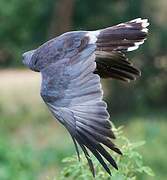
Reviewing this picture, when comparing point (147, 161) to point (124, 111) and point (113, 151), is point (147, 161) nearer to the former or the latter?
point (124, 111)

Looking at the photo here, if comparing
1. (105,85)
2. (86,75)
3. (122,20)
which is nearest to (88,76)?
(86,75)

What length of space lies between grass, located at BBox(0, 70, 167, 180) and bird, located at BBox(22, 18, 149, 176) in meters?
2.30

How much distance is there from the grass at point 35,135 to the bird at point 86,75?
7.55 ft

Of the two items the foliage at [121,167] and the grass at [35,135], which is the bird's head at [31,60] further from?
the grass at [35,135]

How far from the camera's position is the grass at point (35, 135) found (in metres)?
7.20

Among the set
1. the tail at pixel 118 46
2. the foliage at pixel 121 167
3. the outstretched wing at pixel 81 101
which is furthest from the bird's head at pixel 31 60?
the foliage at pixel 121 167

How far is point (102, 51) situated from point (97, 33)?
11cm

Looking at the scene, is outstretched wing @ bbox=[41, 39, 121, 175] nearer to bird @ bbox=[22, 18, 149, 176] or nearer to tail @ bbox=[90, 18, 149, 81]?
bird @ bbox=[22, 18, 149, 176]

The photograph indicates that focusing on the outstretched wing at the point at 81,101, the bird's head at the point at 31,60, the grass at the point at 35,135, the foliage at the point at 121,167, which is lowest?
the grass at the point at 35,135

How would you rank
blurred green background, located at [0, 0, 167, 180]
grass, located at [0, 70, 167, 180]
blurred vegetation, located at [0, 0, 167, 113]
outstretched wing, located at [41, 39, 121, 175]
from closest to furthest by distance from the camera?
outstretched wing, located at [41, 39, 121, 175] → grass, located at [0, 70, 167, 180] → blurred green background, located at [0, 0, 167, 180] → blurred vegetation, located at [0, 0, 167, 113]

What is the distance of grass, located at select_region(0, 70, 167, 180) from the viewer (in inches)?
284


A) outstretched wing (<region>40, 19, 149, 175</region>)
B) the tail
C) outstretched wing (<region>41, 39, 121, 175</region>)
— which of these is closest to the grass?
the tail

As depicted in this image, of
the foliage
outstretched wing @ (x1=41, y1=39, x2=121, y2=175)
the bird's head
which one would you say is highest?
the bird's head

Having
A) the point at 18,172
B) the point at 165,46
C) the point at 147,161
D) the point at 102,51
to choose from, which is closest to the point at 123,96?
the point at 165,46
